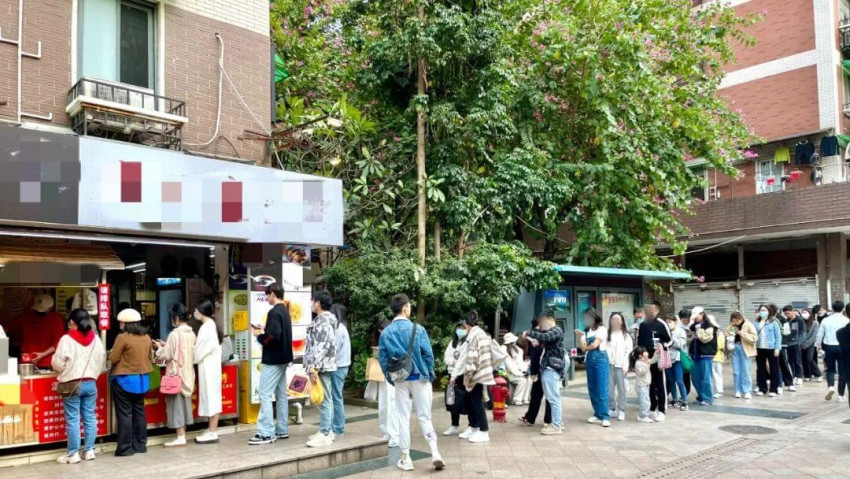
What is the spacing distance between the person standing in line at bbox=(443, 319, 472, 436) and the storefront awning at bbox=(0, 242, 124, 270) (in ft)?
15.0

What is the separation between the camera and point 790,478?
7.00m

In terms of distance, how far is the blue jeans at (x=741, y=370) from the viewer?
1266 centimetres

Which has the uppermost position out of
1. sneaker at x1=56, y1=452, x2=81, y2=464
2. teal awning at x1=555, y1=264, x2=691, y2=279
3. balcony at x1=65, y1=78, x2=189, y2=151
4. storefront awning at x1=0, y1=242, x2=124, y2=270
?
balcony at x1=65, y1=78, x2=189, y2=151

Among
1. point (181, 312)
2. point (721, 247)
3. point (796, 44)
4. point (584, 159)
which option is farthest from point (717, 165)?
point (181, 312)

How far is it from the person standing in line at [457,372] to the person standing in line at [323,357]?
178cm

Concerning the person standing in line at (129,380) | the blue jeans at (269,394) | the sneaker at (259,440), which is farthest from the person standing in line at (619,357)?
the person standing in line at (129,380)

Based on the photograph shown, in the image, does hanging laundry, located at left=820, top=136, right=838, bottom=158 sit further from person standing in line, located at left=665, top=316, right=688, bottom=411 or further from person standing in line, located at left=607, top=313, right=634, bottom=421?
person standing in line, located at left=607, top=313, right=634, bottom=421

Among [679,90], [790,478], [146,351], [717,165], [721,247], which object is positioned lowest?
[790,478]

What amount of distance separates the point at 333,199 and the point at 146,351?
12.1 feet

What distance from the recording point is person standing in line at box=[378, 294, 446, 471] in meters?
7.52

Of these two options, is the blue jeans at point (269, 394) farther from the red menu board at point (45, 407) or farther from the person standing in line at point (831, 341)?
the person standing in line at point (831, 341)

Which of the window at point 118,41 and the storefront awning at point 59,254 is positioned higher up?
the window at point 118,41

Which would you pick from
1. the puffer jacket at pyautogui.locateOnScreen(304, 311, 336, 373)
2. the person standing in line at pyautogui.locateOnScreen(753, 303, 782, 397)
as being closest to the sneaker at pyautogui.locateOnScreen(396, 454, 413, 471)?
the puffer jacket at pyautogui.locateOnScreen(304, 311, 336, 373)

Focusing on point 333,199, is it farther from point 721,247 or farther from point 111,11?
point 721,247
